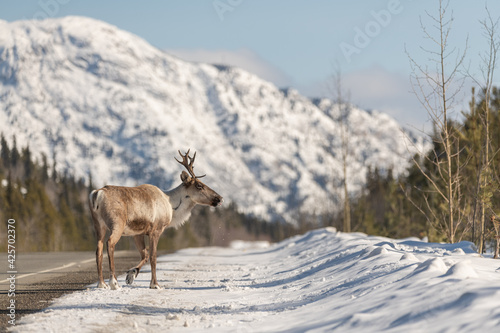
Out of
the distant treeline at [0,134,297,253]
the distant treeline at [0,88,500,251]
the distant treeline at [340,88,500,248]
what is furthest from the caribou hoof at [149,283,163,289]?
the distant treeline at [0,134,297,253]

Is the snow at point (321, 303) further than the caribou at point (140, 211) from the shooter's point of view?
No

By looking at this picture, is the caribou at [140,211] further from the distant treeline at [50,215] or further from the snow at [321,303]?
the distant treeline at [50,215]

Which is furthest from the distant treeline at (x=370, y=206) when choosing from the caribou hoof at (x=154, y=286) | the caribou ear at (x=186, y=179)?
the caribou hoof at (x=154, y=286)

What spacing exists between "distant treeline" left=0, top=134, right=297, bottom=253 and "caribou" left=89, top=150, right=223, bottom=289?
3865cm

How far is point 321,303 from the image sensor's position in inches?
311

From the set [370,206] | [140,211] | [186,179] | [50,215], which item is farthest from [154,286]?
[50,215]

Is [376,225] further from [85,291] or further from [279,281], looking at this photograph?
[85,291]

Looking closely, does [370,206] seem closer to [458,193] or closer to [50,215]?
[458,193]

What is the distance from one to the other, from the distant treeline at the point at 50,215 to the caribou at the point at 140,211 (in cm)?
3865

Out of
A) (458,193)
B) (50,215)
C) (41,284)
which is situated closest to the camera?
(41,284)

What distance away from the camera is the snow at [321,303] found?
5785 mm

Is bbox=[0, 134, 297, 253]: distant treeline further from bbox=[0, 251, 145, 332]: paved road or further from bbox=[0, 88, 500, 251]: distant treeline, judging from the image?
bbox=[0, 251, 145, 332]: paved road

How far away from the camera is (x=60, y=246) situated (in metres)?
87.3

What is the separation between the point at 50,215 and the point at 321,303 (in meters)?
83.2
